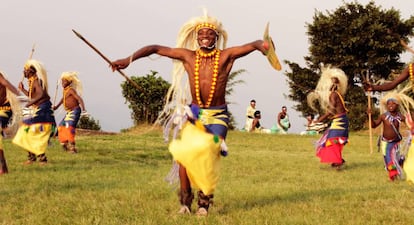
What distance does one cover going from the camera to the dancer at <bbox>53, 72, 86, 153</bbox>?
1303 cm

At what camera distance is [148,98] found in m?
26.1

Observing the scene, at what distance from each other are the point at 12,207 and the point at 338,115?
797cm

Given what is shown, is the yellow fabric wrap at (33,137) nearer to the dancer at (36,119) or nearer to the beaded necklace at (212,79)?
the dancer at (36,119)

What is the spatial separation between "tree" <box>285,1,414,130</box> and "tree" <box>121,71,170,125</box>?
359 inches

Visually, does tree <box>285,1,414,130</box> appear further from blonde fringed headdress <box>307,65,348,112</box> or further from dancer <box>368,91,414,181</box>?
dancer <box>368,91,414,181</box>

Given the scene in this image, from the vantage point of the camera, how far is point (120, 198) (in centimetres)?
657

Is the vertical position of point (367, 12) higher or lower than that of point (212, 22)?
higher

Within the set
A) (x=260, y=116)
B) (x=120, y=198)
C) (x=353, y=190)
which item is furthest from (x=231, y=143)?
(x=120, y=198)

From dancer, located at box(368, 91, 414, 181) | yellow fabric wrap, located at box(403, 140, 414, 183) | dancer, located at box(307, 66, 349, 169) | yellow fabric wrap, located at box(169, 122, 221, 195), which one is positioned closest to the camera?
yellow fabric wrap, located at box(169, 122, 221, 195)

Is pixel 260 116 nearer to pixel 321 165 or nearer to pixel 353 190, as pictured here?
pixel 321 165

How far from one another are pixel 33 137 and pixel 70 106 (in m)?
3.02

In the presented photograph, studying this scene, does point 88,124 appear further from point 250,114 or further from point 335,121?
point 335,121

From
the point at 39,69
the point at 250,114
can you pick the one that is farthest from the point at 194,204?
the point at 250,114

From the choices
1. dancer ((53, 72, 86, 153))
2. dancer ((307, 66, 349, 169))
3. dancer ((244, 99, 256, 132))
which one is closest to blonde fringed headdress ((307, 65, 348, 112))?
dancer ((307, 66, 349, 169))
